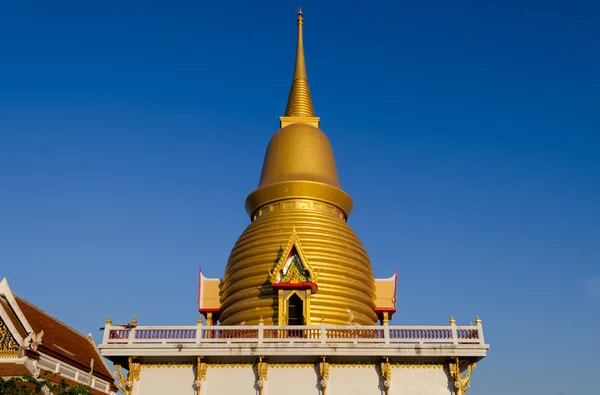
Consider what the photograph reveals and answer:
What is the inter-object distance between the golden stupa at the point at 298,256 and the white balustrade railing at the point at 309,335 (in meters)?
2.32

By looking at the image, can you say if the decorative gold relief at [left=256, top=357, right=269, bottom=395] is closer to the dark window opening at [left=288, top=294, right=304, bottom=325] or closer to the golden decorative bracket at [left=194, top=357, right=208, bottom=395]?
the golden decorative bracket at [left=194, top=357, right=208, bottom=395]

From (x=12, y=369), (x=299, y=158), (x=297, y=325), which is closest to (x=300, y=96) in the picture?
(x=299, y=158)

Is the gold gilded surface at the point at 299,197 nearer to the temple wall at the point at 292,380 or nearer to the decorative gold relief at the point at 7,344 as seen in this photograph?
the temple wall at the point at 292,380

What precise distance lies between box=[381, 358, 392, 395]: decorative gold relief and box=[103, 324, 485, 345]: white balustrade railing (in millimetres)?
661

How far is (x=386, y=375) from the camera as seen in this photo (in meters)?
19.4

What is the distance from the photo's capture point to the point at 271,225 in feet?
86.5

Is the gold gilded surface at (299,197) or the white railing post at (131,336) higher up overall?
the gold gilded surface at (299,197)

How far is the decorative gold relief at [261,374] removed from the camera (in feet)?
63.6

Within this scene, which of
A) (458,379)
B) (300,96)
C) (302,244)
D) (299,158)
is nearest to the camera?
(458,379)

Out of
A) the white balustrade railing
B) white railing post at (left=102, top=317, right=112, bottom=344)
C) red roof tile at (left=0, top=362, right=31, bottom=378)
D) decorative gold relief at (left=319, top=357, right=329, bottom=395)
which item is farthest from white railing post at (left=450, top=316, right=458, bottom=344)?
red roof tile at (left=0, top=362, right=31, bottom=378)

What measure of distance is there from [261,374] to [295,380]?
1.08 metres

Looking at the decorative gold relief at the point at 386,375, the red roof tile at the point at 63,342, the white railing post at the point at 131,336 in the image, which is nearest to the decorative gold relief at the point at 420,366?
the decorative gold relief at the point at 386,375

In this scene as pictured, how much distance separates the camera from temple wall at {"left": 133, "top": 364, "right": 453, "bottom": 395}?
19.5 m

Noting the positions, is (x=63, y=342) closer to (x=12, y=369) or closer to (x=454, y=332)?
(x=12, y=369)
